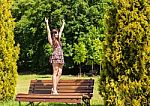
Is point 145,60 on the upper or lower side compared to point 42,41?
upper

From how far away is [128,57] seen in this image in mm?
9039

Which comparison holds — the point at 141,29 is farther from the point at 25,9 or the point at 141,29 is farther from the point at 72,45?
the point at 25,9

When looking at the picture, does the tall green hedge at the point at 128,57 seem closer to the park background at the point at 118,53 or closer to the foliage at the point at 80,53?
the park background at the point at 118,53

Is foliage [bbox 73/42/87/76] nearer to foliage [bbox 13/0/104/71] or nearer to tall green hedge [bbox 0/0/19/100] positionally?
foliage [bbox 13/0/104/71]

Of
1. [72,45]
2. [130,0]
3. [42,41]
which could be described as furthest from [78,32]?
[130,0]

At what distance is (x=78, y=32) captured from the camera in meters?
49.7

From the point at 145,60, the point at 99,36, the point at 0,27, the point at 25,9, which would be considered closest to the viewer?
the point at 145,60

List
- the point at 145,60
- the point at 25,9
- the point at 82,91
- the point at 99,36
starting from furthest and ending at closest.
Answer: the point at 25,9, the point at 99,36, the point at 82,91, the point at 145,60

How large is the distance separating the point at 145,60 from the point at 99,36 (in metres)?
39.8

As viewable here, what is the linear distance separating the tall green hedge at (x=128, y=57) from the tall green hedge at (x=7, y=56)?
5379 millimetres

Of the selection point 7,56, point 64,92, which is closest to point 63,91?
point 64,92

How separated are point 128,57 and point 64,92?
3254mm

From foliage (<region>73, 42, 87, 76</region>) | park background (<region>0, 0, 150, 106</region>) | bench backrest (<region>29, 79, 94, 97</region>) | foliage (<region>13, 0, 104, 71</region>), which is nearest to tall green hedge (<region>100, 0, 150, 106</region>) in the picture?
park background (<region>0, 0, 150, 106</region>)

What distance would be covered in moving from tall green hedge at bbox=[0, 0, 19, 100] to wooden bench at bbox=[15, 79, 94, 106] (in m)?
2.01
